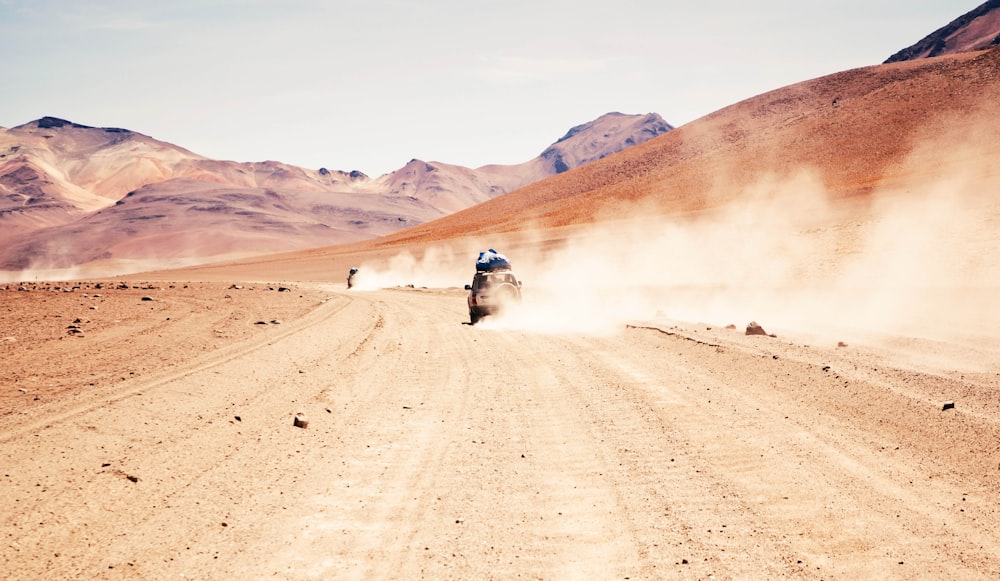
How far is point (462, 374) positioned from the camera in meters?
12.9

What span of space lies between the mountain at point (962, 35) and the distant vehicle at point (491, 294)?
209m

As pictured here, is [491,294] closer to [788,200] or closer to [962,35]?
[788,200]

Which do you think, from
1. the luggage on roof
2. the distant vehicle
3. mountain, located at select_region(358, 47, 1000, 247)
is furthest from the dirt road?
mountain, located at select_region(358, 47, 1000, 247)

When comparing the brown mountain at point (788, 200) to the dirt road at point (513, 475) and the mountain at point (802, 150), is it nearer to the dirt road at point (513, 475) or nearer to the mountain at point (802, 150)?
the mountain at point (802, 150)

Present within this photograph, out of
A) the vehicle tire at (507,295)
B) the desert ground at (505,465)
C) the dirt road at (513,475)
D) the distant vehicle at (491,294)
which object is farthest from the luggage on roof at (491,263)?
the dirt road at (513,475)

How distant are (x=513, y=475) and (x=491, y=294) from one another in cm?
1580

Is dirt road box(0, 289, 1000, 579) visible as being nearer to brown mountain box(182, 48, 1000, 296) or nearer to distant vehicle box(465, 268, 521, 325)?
distant vehicle box(465, 268, 521, 325)

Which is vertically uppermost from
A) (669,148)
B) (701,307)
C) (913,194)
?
(669,148)

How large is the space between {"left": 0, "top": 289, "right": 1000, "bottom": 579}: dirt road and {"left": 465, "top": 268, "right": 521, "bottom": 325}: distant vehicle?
9.79m

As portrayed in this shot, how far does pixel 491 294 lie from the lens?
22.8m

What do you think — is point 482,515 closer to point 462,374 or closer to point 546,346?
point 462,374

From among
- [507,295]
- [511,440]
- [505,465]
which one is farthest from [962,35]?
[505,465]

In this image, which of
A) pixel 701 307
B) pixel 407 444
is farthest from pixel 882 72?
pixel 407 444

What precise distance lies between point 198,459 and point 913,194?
50942 millimetres
